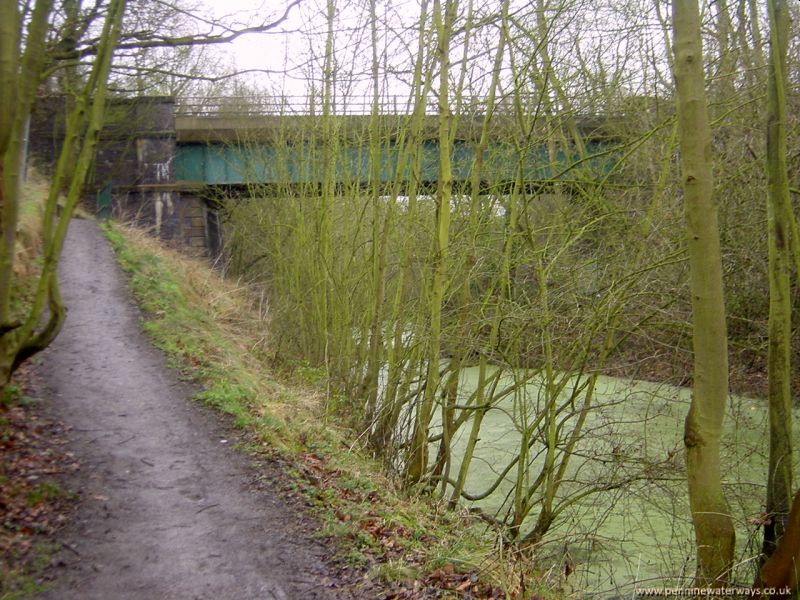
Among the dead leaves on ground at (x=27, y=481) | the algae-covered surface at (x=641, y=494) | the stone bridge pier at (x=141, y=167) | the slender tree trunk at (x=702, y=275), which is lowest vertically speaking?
the algae-covered surface at (x=641, y=494)

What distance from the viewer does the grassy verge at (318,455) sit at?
5.31 m

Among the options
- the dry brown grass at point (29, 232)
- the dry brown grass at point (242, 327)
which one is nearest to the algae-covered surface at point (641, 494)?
the dry brown grass at point (242, 327)

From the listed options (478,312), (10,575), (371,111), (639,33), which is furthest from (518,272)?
(10,575)

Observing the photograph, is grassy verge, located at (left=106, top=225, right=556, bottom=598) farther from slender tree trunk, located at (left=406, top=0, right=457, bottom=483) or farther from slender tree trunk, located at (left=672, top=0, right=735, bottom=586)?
slender tree trunk, located at (left=672, top=0, right=735, bottom=586)

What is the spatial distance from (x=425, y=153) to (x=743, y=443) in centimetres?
599

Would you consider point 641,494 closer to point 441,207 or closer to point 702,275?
point 702,275

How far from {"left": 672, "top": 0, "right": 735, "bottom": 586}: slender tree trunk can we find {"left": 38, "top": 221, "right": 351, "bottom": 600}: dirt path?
2.85 metres

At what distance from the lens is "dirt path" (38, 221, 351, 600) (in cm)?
473

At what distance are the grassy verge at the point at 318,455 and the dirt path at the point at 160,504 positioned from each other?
0.32 meters

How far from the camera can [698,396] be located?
559cm

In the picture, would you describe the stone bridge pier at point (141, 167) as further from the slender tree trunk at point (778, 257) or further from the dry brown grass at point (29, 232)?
the slender tree trunk at point (778, 257)

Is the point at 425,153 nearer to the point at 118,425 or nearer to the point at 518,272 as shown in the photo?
the point at 518,272

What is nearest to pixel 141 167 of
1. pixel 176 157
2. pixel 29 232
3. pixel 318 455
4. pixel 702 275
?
pixel 176 157

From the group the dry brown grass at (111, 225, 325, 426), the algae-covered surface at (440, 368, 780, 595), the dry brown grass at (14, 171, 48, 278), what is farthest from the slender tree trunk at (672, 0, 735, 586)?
the dry brown grass at (14, 171, 48, 278)
